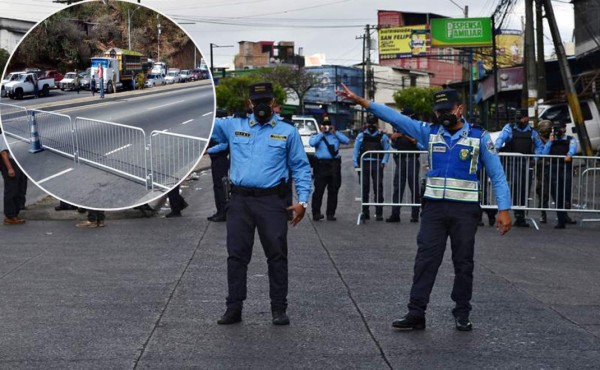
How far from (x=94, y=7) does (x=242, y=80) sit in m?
70.6

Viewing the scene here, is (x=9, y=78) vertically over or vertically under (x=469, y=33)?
under

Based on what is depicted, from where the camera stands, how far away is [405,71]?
353 feet

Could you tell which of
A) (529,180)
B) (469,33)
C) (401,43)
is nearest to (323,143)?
(529,180)

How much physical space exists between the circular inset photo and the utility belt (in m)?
1.66

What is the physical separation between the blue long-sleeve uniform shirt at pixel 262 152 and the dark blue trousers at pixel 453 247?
3.40 ft

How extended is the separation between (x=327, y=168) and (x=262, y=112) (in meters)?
8.68

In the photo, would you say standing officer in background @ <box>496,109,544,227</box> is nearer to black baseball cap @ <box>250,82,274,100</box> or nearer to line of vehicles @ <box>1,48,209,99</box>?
line of vehicles @ <box>1,48,209,99</box>

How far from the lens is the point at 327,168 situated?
16.2 m

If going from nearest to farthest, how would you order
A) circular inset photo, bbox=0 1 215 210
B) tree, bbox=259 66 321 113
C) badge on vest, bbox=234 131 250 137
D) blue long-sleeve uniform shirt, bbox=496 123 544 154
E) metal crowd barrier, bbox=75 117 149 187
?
badge on vest, bbox=234 131 250 137 → metal crowd barrier, bbox=75 117 149 187 → circular inset photo, bbox=0 1 215 210 → blue long-sleeve uniform shirt, bbox=496 123 544 154 → tree, bbox=259 66 321 113

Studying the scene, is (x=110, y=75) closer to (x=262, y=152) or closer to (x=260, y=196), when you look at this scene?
(x=262, y=152)

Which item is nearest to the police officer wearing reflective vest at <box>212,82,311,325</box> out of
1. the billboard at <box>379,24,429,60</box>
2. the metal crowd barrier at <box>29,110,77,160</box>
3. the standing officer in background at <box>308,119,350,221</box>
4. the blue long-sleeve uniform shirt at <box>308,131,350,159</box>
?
the metal crowd barrier at <box>29,110,77,160</box>

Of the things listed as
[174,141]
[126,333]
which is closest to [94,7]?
[174,141]

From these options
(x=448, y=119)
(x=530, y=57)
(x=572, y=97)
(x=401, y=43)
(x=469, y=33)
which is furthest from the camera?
(x=401, y=43)

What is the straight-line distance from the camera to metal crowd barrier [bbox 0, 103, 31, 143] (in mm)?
9531
